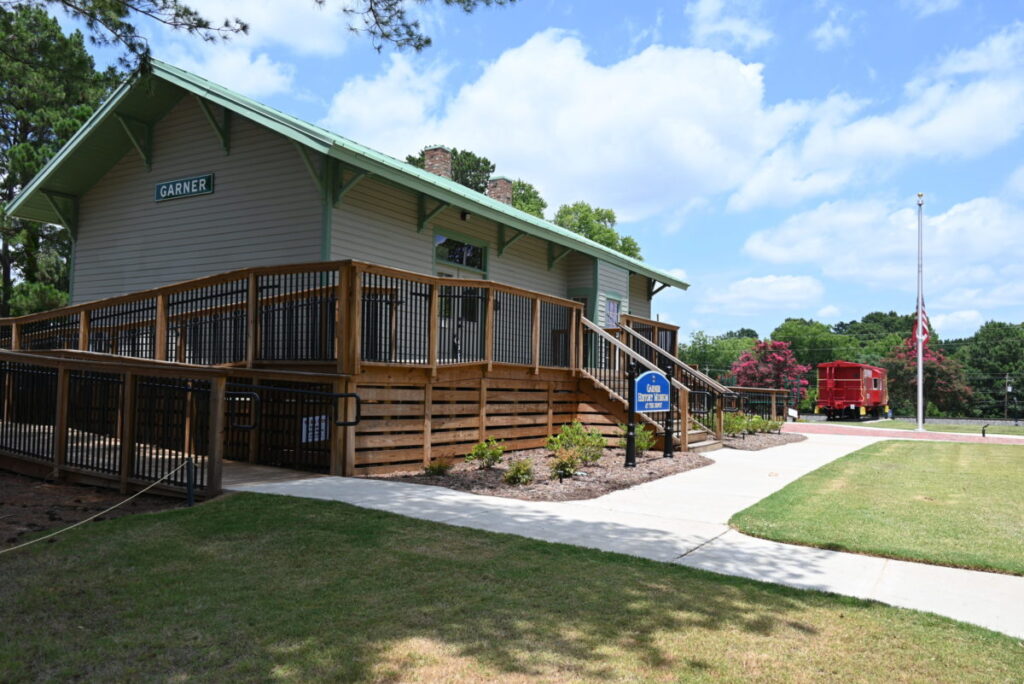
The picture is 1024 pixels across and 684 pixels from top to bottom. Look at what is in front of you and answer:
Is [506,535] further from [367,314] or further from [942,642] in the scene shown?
[367,314]

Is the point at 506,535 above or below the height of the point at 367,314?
below

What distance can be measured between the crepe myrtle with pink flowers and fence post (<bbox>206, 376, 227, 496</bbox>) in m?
38.5

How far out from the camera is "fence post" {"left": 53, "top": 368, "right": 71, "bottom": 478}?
27.0 ft

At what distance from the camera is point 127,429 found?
760 cm

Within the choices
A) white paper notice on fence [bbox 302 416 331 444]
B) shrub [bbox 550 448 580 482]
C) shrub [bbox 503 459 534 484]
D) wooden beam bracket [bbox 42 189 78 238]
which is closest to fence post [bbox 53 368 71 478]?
white paper notice on fence [bbox 302 416 331 444]

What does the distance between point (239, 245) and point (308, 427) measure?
18.7ft

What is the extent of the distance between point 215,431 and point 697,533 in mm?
4787

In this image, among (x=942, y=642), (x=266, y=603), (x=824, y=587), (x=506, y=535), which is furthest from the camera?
(x=506, y=535)

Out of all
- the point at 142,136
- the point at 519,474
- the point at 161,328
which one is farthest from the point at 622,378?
the point at 142,136

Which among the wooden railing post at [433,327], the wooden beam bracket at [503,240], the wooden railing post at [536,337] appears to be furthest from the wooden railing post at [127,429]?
the wooden beam bracket at [503,240]

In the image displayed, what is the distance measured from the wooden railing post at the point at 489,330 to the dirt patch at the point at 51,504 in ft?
16.3

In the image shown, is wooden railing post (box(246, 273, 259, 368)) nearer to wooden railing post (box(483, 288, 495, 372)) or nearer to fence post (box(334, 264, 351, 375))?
fence post (box(334, 264, 351, 375))

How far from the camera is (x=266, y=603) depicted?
4121 millimetres

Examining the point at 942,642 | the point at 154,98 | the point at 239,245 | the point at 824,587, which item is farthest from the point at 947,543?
the point at 154,98
